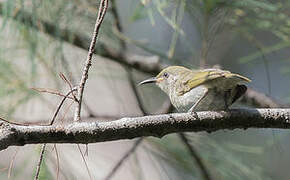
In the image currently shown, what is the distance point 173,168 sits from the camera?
7.81 ft

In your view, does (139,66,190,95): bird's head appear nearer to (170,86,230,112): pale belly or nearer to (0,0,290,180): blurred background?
(0,0,290,180): blurred background

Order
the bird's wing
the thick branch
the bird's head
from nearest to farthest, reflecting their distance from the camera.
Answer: the thick branch < the bird's wing < the bird's head

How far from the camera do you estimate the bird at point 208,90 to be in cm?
149

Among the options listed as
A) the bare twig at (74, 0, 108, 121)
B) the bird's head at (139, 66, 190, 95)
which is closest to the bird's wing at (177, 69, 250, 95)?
the bird's head at (139, 66, 190, 95)

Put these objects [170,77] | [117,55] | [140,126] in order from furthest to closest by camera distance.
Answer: [117,55] → [170,77] → [140,126]

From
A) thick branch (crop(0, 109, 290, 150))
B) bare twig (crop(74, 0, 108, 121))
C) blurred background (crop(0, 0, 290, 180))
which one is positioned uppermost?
bare twig (crop(74, 0, 108, 121))

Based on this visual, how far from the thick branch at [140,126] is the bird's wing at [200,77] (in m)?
0.19

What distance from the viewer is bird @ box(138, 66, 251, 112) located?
1487mm

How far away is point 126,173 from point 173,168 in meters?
0.83

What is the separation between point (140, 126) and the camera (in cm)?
114

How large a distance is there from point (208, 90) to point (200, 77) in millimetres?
52

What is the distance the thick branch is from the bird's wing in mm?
186

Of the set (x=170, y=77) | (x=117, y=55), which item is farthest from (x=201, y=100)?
(x=117, y=55)

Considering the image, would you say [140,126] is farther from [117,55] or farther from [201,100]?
[117,55]
